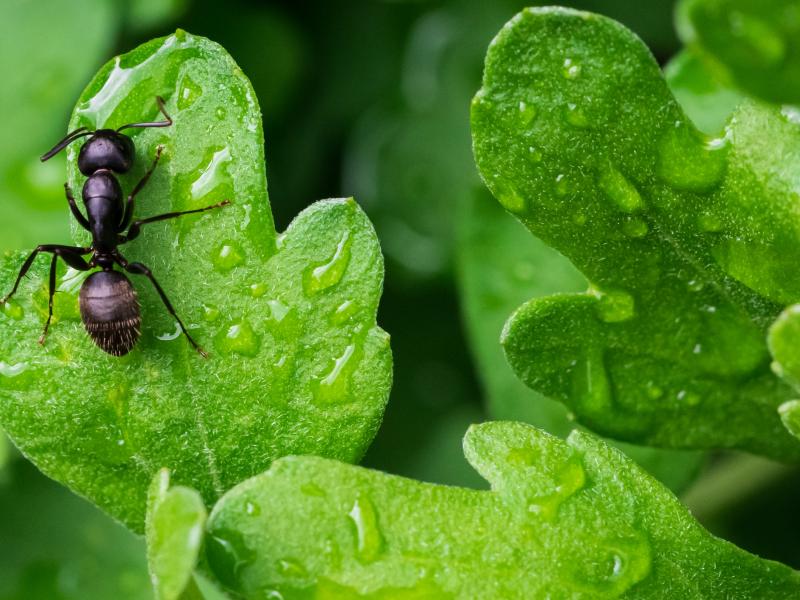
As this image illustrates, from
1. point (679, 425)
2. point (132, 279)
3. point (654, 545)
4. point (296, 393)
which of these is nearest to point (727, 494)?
point (679, 425)

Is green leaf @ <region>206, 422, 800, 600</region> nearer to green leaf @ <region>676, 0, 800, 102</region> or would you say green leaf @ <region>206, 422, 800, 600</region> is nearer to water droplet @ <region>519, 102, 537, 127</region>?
water droplet @ <region>519, 102, 537, 127</region>

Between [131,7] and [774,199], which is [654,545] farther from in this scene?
[131,7]

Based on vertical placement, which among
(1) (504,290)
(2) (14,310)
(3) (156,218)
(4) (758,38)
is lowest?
(1) (504,290)

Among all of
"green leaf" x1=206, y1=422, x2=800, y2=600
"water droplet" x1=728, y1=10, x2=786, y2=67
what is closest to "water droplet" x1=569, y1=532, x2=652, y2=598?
"green leaf" x1=206, y1=422, x2=800, y2=600

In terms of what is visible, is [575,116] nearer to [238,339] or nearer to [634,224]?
[634,224]

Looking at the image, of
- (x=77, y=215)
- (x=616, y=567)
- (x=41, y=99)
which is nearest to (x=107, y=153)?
(x=77, y=215)
